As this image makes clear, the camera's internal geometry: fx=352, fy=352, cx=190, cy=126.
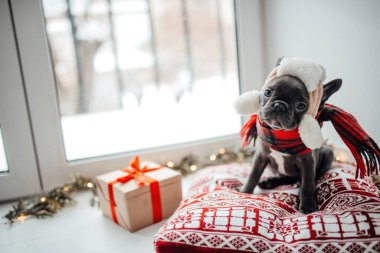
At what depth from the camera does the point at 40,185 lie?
134cm

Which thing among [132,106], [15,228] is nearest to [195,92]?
[132,106]

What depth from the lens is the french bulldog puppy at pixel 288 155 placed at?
0.85 meters

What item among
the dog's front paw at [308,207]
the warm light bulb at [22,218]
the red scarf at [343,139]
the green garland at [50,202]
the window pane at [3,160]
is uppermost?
the red scarf at [343,139]

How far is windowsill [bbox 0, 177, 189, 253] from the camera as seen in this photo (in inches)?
39.3

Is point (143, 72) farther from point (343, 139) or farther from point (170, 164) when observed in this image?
point (343, 139)

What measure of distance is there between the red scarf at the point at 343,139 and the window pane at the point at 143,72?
63 cm

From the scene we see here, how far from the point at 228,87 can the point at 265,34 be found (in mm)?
297

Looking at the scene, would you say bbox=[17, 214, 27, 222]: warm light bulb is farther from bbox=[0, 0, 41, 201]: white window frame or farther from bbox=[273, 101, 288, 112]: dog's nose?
bbox=[273, 101, 288, 112]: dog's nose

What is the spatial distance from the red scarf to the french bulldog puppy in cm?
3

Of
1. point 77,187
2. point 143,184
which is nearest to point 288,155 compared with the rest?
point 143,184

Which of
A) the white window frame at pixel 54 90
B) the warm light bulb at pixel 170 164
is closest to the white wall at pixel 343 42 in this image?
the white window frame at pixel 54 90

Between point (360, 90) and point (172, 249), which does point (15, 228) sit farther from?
point (360, 90)

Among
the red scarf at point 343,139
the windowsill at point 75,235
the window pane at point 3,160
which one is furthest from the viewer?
the window pane at point 3,160

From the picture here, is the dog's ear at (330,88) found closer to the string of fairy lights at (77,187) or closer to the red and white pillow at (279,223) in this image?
the red and white pillow at (279,223)
